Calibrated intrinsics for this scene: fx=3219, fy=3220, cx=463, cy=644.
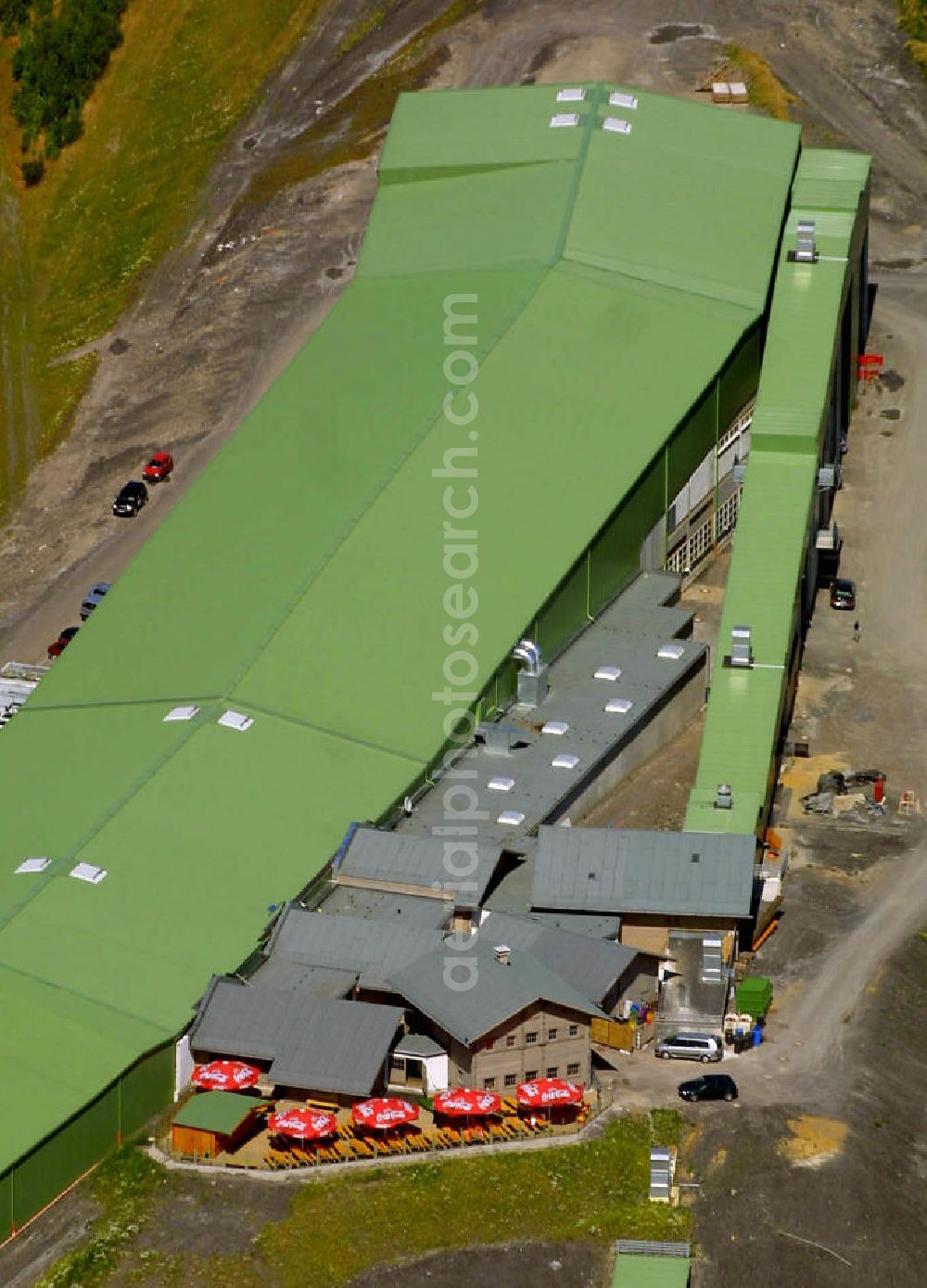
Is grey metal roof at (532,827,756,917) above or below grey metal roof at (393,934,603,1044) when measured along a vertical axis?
above

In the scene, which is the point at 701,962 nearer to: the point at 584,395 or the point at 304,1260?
the point at 304,1260

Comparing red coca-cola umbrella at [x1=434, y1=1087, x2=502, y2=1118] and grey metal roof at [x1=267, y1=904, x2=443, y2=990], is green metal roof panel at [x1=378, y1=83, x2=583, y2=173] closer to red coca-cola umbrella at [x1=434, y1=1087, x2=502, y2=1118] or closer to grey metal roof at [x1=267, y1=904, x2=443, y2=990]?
grey metal roof at [x1=267, y1=904, x2=443, y2=990]

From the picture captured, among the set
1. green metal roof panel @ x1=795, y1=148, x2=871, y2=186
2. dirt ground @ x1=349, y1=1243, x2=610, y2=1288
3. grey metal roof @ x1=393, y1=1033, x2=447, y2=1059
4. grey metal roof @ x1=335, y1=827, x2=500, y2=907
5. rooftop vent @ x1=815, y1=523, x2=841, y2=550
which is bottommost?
dirt ground @ x1=349, y1=1243, x2=610, y2=1288

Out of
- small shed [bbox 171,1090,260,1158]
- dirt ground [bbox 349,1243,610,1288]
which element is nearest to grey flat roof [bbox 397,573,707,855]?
small shed [bbox 171,1090,260,1158]

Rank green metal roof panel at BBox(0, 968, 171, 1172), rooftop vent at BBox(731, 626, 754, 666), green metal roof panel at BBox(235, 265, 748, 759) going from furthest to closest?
rooftop vent at BBox(731, 626, 754, 666), green metal roof panel at BBox(235, 265, 748, 759), green metal roof panel at BBox(0, 968, 171, 1172)

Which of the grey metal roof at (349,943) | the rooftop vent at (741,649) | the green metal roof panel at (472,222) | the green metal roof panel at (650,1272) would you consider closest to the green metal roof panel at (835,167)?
the green metal roof panel at (472,222)

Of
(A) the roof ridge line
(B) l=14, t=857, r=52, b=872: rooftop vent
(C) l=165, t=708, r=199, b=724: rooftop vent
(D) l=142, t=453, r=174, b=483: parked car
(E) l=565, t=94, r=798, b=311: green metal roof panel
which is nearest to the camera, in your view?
(B) l=14, t=857, r=52, b=872: rooftop vent

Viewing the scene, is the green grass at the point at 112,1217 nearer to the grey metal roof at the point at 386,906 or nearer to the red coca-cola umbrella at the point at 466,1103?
the red coca-cola umbrella at the point at 466,1103

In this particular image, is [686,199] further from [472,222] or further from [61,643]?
[61,643]
